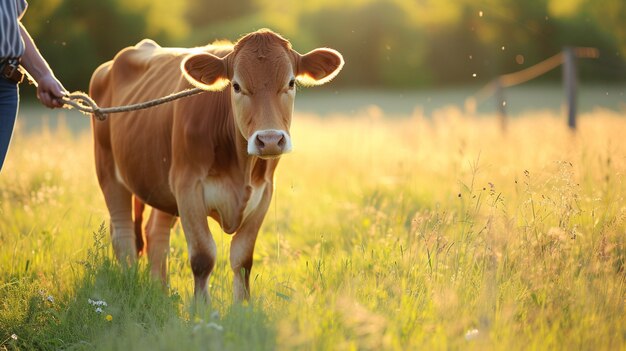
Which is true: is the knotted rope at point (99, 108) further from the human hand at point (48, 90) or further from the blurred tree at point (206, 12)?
the blurred tree at point (206, 12)

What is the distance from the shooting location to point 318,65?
4.79 m

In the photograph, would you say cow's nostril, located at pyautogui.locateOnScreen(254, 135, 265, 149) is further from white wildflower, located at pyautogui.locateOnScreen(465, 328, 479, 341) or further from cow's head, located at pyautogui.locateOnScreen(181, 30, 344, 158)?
white wildflower, located at pyautogui.locateOnScreen(465, 328, 479, 341)

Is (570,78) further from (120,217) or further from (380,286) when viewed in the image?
(380,286)

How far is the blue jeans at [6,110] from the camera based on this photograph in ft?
13.9

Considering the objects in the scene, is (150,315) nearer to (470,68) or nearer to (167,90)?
(167,90)

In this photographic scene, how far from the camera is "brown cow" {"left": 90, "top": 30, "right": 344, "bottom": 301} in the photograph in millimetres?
4473

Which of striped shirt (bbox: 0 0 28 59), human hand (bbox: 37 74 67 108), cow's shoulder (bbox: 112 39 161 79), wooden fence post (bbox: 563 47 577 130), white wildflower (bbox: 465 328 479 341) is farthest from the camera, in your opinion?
wooden fence post (bbox: 563 47 577 130)

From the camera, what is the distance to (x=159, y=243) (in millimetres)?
6008

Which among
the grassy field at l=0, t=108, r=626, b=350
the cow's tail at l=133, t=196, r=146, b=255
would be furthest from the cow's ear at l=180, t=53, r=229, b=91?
the cow's tail at l=133, t=196, r=146, b=255

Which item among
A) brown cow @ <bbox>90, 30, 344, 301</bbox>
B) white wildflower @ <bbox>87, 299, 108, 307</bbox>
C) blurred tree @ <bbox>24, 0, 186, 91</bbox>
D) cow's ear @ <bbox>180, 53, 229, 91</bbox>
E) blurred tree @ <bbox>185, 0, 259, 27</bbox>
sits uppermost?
blurred tree @ <bbox>185, 0, 259, 27</bbox>

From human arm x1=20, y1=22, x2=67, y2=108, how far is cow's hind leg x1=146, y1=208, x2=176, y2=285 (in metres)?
1.74

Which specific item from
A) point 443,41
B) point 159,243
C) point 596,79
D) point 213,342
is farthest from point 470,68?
point 213,342

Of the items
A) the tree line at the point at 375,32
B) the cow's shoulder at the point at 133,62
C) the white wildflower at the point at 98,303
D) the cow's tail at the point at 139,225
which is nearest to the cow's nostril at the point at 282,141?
the white wildflower at the point at 98,303

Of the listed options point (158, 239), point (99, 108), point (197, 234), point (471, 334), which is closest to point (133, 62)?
point (158, 239)
